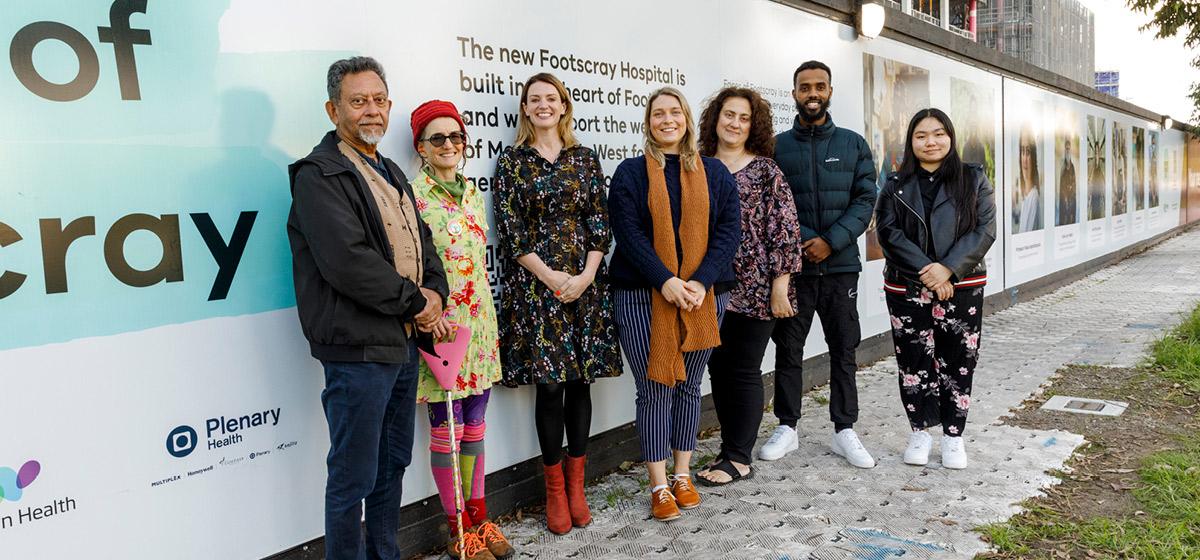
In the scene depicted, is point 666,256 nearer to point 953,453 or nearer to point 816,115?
point 816,115

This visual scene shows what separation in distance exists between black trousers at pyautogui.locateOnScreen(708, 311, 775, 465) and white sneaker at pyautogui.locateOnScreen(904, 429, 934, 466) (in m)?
0.87

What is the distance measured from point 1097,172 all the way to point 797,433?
12465 millimetres

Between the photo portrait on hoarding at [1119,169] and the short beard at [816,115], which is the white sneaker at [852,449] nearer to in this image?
the short beard at [816,115]

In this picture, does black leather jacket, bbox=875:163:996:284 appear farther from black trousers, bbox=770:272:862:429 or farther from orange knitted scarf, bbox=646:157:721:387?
orange knitted scarf, bbox=646:157:721:387

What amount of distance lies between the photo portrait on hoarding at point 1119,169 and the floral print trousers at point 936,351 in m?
14.3

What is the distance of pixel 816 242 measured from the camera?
14.5ft

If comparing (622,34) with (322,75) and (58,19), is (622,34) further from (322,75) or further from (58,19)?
(58,19)

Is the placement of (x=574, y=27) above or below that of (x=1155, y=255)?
above

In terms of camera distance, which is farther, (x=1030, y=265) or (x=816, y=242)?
(x=1030, y=265)

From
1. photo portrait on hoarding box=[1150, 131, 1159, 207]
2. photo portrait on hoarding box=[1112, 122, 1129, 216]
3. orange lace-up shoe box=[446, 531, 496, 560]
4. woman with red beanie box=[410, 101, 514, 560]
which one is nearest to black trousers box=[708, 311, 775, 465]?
woman with red beanie box=[410, 101, 514, 560]

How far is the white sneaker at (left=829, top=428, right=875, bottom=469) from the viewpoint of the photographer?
14.5 ft

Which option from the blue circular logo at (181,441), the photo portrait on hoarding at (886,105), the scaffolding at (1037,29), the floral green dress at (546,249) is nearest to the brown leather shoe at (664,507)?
the floral green dress at (546,249)

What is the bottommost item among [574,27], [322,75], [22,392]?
[22,392]

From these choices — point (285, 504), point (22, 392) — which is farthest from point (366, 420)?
point (22, 392)
